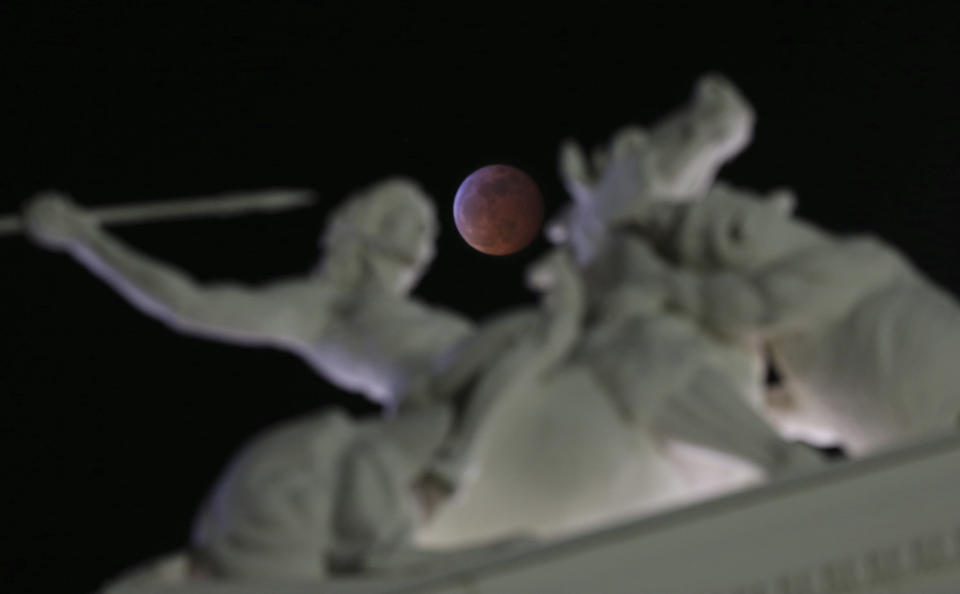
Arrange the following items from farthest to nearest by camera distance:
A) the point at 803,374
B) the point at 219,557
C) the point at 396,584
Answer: the point at 803,374 → the point at 219,557 → the point at 396,584

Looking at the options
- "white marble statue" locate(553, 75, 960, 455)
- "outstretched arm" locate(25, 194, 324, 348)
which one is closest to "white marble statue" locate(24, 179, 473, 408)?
"outstretched arm" locate(25, 194, 324, 348)

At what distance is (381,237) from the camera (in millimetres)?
3896

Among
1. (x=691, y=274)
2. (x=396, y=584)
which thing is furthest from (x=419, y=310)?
(x=396, y=584)

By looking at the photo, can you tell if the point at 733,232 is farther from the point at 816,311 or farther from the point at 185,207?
the point at 185,207

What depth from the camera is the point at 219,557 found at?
2719mm

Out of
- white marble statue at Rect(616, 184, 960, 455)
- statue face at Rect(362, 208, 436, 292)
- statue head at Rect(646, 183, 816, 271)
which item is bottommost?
white marble statue at Rect(616, 184, 960, 455)

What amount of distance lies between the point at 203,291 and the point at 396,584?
4.95 ft

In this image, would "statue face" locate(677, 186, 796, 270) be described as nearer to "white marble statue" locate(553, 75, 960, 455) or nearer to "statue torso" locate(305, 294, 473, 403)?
"white marble statue" locate(553, 75, 960, 455)

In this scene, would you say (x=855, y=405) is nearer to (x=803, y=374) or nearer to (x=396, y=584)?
(x=803, y=374)

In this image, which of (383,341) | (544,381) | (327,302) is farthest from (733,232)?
(327,302)

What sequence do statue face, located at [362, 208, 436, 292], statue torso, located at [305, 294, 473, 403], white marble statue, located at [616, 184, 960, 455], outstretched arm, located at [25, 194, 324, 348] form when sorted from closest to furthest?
white marble statue, located at [616, 184, 960, 455]
statue torso, located at [305, 294, 473, 403]
outstretched arm, located at [25, 194, 324, 348]
statue face, located at [362, 208, 436, 292]

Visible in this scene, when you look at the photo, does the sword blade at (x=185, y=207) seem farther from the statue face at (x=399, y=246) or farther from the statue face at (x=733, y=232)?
the statue face at (x=733, y=232)

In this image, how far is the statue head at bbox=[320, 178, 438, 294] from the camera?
3.88 meters

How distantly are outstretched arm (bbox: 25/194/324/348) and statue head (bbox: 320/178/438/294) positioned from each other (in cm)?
20
